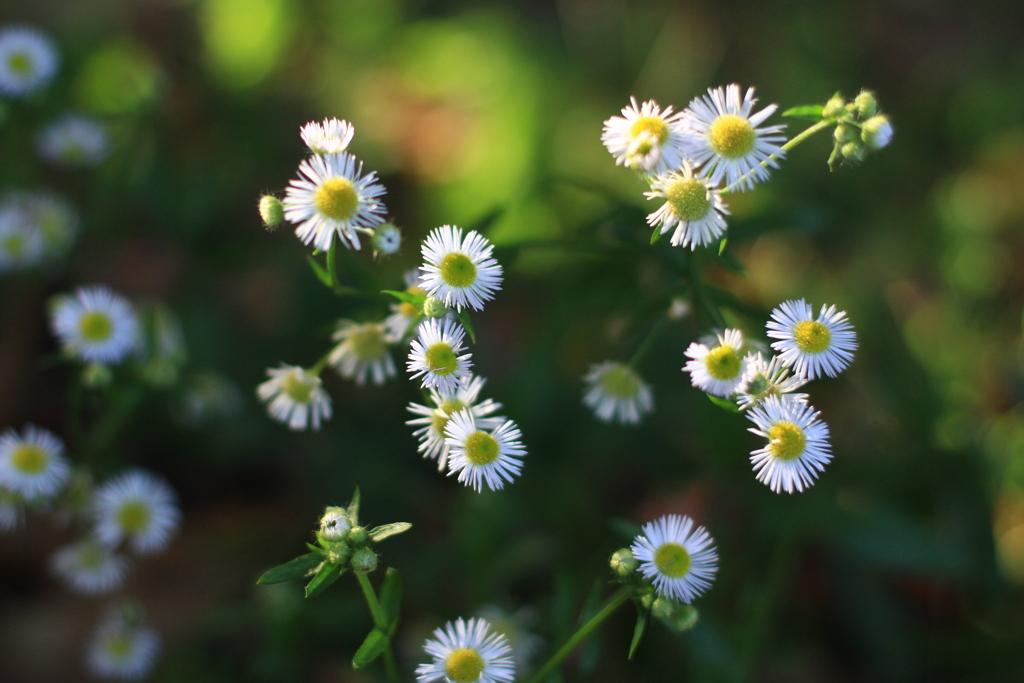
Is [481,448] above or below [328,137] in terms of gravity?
below

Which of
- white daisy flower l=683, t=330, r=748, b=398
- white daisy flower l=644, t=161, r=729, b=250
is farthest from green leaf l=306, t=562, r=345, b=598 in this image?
white daisy flower l=644, t=161, r=729, b=250

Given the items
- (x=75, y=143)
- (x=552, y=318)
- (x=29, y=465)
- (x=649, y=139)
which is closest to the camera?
(x=649, y=139)

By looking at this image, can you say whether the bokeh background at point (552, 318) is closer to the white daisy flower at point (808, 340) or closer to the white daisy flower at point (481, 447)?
the white daisy flower at point (808, 340)

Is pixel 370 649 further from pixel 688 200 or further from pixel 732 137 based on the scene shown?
pixel 732 137

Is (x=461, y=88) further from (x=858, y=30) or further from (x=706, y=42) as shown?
(x=858, y=30)

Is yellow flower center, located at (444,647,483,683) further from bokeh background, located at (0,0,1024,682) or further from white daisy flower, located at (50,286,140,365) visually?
white daisy flower, located at (50,286,140,365)

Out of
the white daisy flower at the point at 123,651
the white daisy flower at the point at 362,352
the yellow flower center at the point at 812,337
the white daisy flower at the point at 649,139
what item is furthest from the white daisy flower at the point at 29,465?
the yellow flower center at the point at 812,337

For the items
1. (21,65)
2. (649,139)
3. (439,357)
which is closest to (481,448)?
(439,357)
